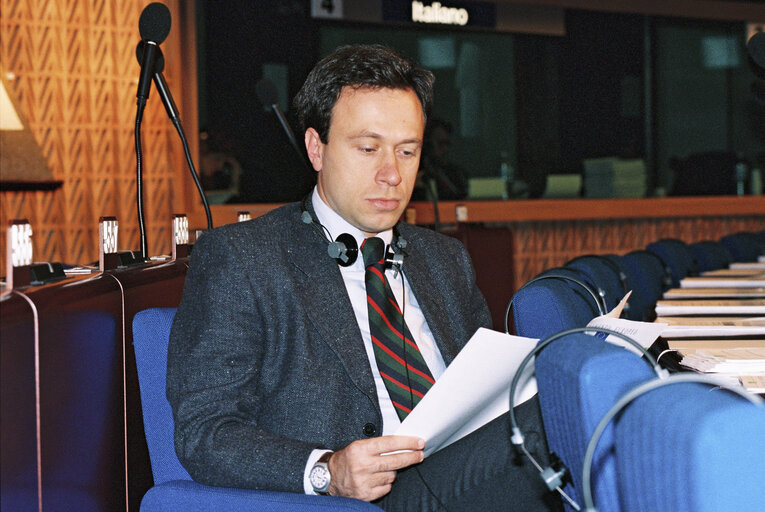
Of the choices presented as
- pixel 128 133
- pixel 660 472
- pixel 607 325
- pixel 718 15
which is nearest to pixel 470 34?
pixel 718 15

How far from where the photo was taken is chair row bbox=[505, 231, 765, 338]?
1985 millimetres

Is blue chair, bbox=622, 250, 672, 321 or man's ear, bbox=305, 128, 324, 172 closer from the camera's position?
man's ear, bbox=305, 128, 324, 172

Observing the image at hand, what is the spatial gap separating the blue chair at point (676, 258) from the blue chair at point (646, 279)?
1.26 ft

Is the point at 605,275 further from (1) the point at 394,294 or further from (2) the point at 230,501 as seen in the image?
(2) the point at 230,501

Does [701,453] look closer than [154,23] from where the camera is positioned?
Yes

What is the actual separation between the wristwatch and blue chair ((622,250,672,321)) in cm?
229

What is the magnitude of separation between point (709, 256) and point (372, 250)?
3.88 m

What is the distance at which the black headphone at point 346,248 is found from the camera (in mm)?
1729

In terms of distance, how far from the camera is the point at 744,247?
5.88 m

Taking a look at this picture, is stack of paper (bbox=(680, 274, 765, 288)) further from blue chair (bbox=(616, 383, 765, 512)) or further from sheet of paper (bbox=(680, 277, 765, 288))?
blue chair (bbox=(616, 383, 765, 512))

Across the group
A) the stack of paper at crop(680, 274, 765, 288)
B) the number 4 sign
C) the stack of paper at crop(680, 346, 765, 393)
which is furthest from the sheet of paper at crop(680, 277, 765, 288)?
the number 4 sign

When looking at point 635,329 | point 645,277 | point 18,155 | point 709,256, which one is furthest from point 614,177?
point 635,329

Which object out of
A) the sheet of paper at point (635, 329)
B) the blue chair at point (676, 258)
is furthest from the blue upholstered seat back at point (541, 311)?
the blue chair at point (676, 258)

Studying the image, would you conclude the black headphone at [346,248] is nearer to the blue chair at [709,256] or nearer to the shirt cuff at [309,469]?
the shirt cuff at [309,469]
